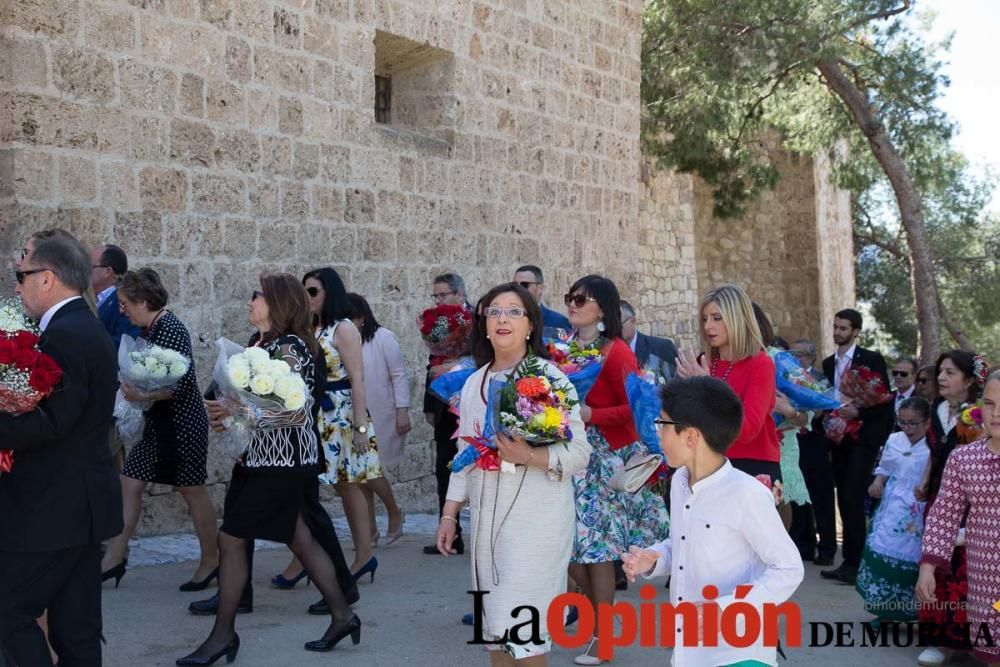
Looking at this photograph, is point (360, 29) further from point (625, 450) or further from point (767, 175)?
point (767, 175)

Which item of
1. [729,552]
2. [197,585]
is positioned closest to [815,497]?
[197,585]

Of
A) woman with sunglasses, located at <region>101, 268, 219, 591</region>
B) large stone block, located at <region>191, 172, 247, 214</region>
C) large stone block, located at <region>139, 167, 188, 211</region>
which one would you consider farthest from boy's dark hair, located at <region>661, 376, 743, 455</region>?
large stone block, located at <region>191, 172, 247, 214</region>

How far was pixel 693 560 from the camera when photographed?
3.53 meters

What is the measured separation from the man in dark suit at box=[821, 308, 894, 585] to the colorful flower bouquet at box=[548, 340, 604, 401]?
10.9ft

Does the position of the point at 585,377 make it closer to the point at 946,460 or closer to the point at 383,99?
the point at 946,460

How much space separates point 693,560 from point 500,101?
8132mm

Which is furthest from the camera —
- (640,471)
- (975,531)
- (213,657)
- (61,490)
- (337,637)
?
(337,637)

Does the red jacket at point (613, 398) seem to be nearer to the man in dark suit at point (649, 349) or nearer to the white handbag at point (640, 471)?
the white handbag at point (640, 471)

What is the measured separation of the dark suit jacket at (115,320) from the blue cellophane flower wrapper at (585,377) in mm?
2729

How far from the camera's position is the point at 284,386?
17.3 ft

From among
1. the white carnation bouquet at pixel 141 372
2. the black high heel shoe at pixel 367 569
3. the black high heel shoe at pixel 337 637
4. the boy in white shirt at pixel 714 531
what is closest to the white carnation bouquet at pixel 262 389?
the white carnation bouquet at pixel 141 372

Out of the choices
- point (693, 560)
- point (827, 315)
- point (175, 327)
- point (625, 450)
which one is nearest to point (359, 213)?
point (175, 327)

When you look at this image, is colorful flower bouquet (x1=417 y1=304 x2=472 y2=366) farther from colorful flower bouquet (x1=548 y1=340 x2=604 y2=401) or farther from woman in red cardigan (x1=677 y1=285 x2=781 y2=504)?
woman in red cardigan (x1=677 y1=285 x2=781 y2=504)

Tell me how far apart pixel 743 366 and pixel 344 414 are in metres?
2.71
